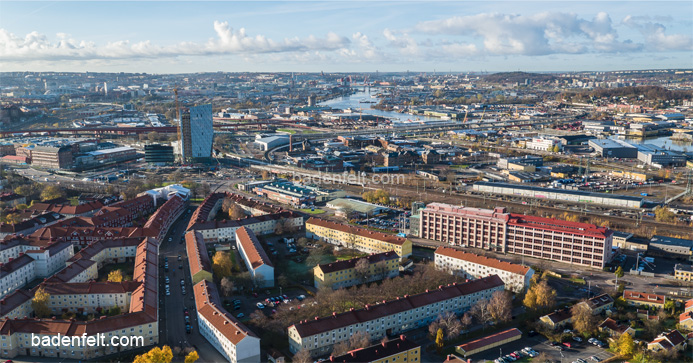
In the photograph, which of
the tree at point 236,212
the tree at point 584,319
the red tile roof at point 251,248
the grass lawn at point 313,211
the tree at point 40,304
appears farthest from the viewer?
the grass lawn at point 313,211

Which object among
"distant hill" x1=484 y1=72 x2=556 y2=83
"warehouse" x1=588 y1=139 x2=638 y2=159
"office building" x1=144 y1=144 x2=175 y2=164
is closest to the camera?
"office building" x1=144 y1=144 x2=175 y2=164

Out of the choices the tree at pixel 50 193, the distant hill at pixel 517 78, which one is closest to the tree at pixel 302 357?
the tree at pixel 50 193

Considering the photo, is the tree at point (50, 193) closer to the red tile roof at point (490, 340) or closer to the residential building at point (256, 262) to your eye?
the residential building at point (256, 262)

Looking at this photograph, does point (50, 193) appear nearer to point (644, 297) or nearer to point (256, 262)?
point (256, 262)

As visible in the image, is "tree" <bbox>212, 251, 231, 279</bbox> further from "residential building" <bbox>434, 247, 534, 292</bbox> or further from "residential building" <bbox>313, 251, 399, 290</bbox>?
"residential building" <bbox>434, 247, 534, 292</bbox>

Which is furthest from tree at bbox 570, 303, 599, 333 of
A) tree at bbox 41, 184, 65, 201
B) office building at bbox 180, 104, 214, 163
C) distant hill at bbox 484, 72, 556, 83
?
distant hill at bbox 484, 72, 556, 83

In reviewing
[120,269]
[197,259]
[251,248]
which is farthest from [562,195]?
[120,269]
